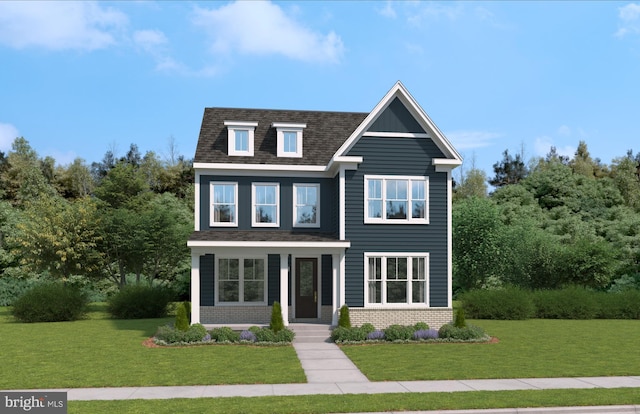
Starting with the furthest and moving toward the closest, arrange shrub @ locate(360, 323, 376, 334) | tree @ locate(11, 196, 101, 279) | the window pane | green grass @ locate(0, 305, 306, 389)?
tree @ locate(11, 196, 101, 279), the window pane, shrub @ locate(360, 323, 376, 334), green grass @ locate(0, 305, 306, 389)

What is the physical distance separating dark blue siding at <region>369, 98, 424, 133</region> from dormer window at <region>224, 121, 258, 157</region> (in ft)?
19.2

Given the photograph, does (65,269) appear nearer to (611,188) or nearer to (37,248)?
(37,248)

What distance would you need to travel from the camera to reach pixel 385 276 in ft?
81.0

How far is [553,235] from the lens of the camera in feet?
153

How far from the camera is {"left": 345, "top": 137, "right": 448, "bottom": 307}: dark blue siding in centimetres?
2461

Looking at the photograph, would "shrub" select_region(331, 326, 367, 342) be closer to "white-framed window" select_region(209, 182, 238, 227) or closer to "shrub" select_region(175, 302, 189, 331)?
"shrub" select_region(175, 302, 189, 331)

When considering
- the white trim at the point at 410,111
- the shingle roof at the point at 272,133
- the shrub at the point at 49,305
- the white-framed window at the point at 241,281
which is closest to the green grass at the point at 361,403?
the white trim at the point at 410,111

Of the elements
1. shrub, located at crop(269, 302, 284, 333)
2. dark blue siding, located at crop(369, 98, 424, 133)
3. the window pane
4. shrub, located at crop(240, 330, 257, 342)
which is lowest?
shrub, located at crop(240, 330, 257, 342)

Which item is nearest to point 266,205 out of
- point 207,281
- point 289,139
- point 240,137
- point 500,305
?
point 289,139

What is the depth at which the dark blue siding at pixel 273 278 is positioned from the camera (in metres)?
26.7

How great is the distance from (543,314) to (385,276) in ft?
46.7

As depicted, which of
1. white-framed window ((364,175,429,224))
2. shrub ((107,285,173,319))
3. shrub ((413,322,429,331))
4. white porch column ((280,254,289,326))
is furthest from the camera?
shrub ((107,285,173,319))

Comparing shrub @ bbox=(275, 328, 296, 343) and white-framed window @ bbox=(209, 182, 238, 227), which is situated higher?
white-framed window @ bbox=(209, 182, 238, 227)

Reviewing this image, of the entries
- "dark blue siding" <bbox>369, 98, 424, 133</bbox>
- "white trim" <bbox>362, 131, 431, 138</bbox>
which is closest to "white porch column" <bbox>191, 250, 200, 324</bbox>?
"white trim" <bbox>362, 131, 431, 138</bbox>
